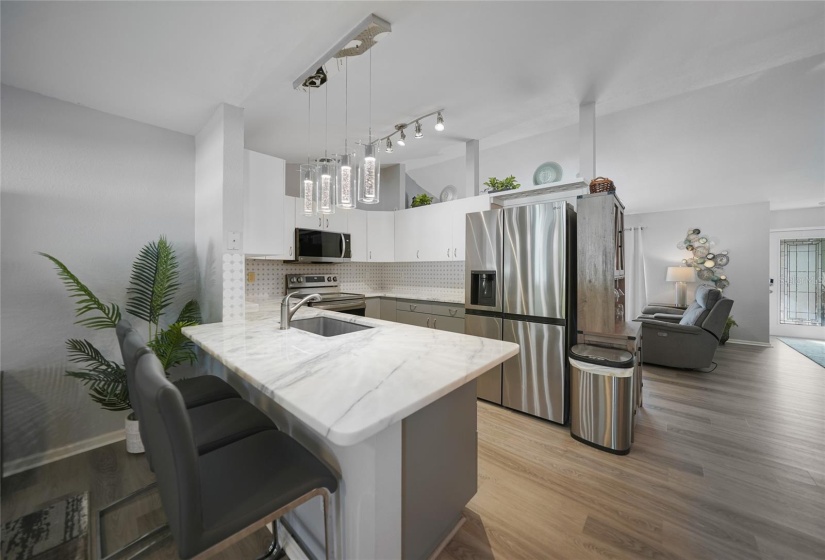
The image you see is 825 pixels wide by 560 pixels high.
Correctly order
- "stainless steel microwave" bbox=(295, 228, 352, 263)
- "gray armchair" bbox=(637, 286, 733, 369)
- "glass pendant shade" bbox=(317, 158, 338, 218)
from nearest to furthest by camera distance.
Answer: "glass pendant shade" bbox=(317, 158, 338, 218), "stainless steel microwave" bbox=(295, 228, 352, 263), "gray armchair" bbox=(637, 286, 733, 369)

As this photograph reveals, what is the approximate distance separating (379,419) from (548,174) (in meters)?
3.19

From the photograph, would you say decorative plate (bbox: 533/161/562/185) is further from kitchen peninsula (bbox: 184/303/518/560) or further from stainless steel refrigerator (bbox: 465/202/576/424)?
kitchen peninsula (bbox: 184/303/518/560)

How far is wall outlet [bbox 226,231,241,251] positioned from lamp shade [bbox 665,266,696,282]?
7697 mm

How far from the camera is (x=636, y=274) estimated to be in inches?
283

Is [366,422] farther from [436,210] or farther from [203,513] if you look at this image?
[436,210]

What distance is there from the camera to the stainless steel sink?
2220mm

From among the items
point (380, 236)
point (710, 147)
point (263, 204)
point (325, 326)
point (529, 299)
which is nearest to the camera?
point (325, 326)

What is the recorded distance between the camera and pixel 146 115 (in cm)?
245

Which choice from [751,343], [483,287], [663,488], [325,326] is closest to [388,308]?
[483,287]

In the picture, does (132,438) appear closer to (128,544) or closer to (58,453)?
(58,453)

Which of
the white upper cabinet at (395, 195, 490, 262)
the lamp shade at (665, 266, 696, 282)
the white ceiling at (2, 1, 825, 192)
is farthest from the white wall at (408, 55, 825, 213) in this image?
the lamp shade at (665, 266, 696, 282)

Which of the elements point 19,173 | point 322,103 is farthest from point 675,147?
point 19,173

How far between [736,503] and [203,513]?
2559 mm

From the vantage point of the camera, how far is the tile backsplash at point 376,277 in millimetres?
3674
